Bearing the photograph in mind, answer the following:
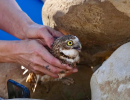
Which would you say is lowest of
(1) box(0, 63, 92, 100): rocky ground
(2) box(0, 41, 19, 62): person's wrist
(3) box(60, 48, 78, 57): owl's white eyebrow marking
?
(1) box(0, 63, 92, 100): rocky ground

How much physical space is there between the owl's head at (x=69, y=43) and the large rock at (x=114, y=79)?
47 centimetres

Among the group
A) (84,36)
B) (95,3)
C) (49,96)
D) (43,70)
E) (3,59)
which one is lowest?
(49,96)

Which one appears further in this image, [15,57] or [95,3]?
[15,57]

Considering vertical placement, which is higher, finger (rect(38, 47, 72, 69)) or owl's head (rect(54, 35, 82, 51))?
owl's head (rect(54, 35, 82, 51))

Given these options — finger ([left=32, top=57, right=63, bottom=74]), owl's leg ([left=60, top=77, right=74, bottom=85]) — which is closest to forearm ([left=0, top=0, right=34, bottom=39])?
finger ([left=32, top=57, right=63, bottom=74])

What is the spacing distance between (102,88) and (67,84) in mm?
1224

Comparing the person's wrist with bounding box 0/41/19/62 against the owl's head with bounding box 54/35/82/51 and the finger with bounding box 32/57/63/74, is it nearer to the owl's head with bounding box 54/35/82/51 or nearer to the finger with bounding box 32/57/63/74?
the finger with bounding box 32/57/63/74

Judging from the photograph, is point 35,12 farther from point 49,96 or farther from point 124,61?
point 124,61

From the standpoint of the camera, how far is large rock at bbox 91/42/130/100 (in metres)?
1.26

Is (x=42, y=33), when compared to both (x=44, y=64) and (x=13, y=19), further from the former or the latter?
(x=13, y=19)

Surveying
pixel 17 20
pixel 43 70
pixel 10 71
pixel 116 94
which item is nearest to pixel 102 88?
pixel 116 94

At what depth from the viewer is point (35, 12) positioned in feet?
13.6

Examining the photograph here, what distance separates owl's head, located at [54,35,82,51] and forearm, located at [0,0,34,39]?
71 centimetres

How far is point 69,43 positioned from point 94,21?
0.42 metres
